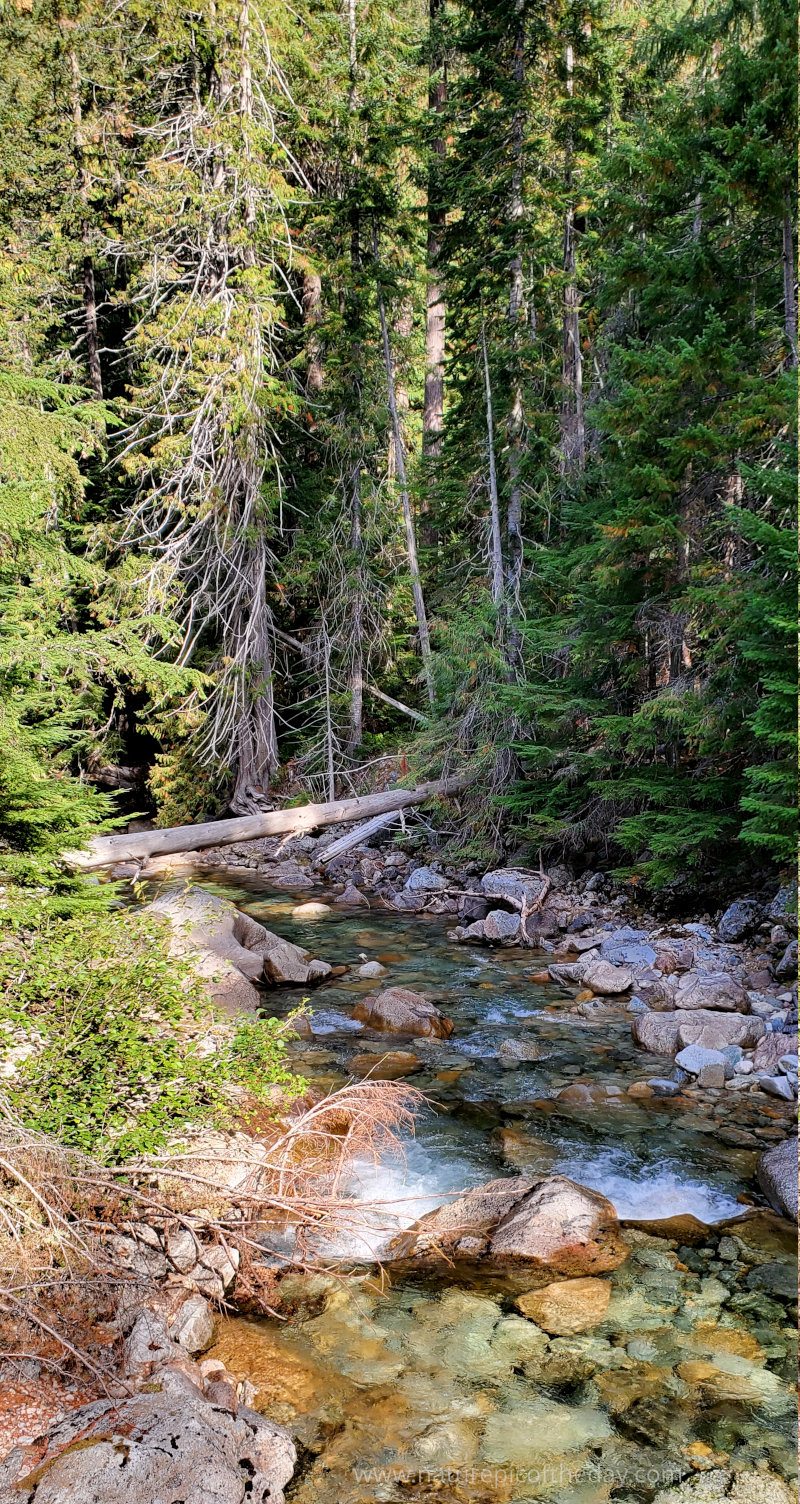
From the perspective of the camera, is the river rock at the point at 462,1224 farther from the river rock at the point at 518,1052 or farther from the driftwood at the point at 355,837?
the driftwood at the point at 355,837

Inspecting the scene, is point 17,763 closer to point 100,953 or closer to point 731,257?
point 100,953

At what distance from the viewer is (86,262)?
677 inches

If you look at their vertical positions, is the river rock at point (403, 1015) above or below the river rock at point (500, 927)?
above

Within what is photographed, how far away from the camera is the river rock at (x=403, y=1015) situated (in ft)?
24.6

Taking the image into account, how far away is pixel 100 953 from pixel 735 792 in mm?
6214

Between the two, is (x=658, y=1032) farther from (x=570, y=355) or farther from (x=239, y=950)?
(x=570, y=355)

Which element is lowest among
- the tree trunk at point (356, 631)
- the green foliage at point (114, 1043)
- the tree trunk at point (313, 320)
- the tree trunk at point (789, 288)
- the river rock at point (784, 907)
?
the river rock at point (784, 907)

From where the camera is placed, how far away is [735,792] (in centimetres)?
847

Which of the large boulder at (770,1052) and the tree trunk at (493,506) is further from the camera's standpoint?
the tree trunk at (493,506)

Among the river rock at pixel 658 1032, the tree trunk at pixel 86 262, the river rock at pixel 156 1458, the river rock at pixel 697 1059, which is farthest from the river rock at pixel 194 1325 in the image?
the tree trunk at pixel 86 262

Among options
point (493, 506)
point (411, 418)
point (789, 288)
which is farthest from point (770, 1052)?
point (411, 418)

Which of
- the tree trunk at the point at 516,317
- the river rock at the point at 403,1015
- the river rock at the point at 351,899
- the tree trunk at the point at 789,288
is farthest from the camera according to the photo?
the tree trunk at the point at 516,317

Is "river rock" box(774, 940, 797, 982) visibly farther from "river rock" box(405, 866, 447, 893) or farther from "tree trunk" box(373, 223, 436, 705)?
"tree trunk" box(373, 223, 436, 705)

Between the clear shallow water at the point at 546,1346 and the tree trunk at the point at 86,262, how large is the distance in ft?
51.4
